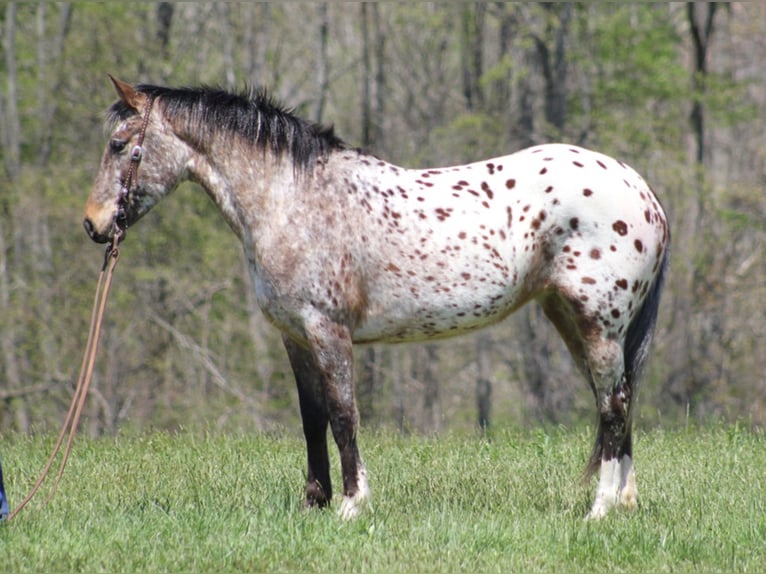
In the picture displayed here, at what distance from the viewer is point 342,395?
233 inches

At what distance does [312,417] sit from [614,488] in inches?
70.3

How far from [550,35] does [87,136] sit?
906 cm

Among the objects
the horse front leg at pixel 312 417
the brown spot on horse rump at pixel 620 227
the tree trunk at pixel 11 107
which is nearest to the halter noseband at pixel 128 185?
the horse front leg at pixel 312 417

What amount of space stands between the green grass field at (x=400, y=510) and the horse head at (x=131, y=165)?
166 cm

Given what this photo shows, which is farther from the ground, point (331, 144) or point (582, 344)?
point (331, 144)

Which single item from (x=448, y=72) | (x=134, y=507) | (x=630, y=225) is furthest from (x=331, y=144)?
(x=448, y=72)

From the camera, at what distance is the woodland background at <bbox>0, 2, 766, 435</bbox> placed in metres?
17.0

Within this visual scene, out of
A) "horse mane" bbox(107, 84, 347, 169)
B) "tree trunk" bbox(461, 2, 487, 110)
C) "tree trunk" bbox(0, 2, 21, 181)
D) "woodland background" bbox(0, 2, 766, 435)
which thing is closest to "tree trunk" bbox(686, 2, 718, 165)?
"woodland background" bbox(0, 2, 766, 435)

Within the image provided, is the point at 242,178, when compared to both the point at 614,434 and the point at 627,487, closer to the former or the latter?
the point at 614,434

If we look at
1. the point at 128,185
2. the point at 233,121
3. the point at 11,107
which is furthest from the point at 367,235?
the point at 11,107

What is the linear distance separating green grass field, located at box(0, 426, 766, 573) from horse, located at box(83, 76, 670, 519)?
1.51ft

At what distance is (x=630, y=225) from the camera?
6141 mm

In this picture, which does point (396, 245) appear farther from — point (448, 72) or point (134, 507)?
point (448, 72)

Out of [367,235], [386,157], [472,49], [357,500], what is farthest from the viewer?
[472,49]
